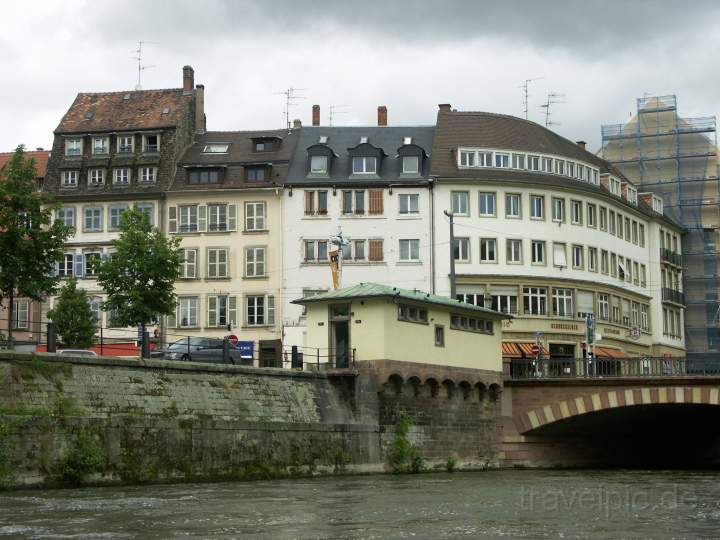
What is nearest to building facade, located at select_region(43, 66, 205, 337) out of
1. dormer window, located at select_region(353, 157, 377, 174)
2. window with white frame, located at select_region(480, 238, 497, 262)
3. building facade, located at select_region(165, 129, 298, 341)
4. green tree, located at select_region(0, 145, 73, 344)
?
building facade, located at select_region(165, 129, 298, 341)

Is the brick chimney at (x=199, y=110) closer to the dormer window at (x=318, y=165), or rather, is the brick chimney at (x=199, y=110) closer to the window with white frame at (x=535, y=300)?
the dormer window at (x=318, y=165)

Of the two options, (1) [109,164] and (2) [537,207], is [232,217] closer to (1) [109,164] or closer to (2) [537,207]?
(1) [109,164]

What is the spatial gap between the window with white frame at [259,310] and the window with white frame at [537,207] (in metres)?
16.5

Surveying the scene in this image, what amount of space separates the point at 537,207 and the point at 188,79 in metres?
24.2

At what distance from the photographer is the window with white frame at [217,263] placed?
8044cm

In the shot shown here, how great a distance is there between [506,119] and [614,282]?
1247 cm

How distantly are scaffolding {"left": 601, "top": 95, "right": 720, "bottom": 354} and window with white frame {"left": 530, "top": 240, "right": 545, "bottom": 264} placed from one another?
18.6 meters

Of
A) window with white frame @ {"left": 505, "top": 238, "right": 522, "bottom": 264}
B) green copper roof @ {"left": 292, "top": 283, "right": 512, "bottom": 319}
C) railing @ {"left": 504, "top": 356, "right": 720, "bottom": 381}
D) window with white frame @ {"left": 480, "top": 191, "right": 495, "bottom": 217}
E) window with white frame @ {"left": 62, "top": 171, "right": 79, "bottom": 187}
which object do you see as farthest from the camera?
window with white frame @ {"left": 62, "top": 171, "right": 79, "bottom": 187}

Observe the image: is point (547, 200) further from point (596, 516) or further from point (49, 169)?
point (596, 516)

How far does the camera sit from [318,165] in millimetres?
81375

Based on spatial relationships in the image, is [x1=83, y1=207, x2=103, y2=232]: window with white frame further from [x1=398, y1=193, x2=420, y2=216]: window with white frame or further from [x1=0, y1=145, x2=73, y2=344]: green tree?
[x1=0, y1=145, x2=73, y2=344]: green tree

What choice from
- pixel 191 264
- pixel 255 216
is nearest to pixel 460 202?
pixel 255 216

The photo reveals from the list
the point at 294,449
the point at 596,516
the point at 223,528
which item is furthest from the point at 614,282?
the point at 223,528

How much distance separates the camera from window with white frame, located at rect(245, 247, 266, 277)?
80250mm
